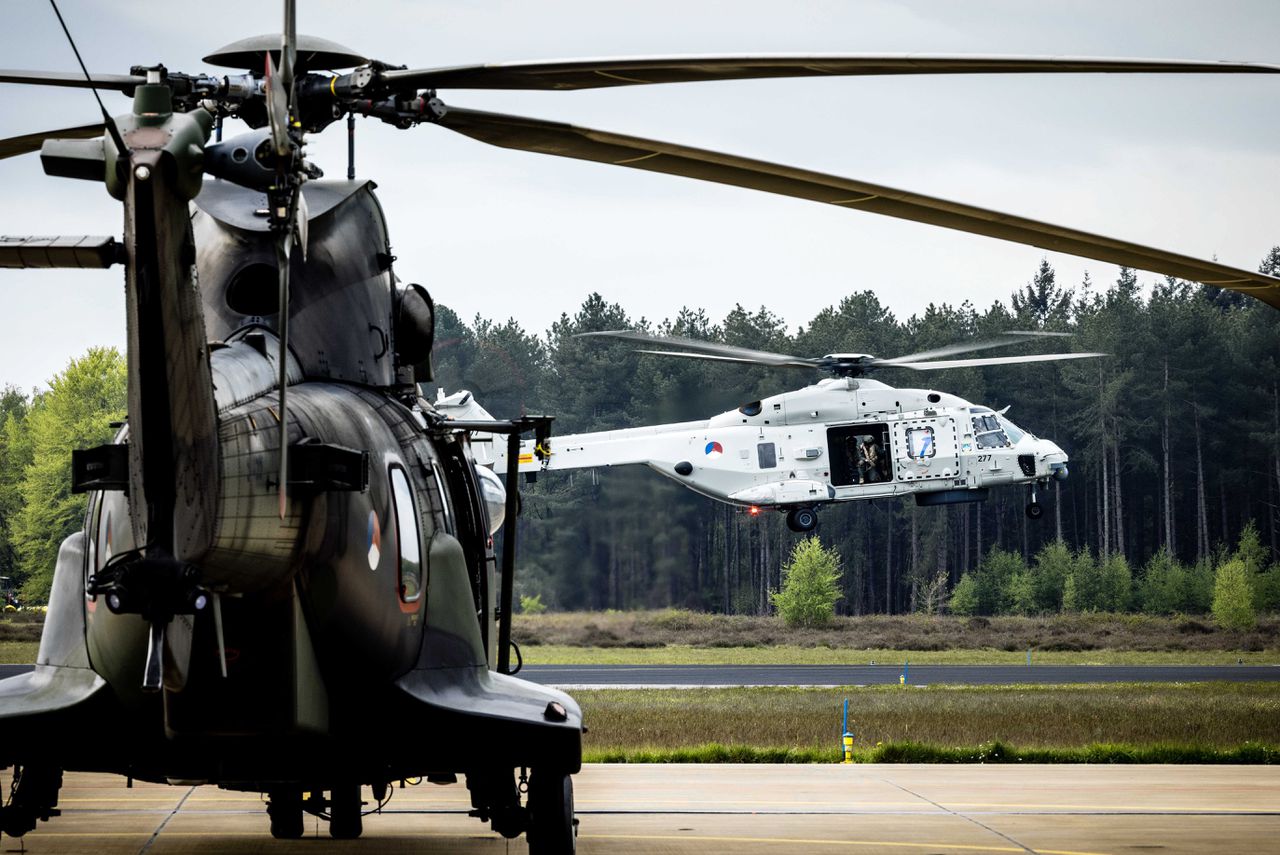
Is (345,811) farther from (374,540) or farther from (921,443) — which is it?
(921,443)

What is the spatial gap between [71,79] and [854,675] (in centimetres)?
3490

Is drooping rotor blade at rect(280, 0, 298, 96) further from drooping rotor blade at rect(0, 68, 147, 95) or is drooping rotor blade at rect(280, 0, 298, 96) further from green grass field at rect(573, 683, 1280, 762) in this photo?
green grass field at rect(573, 683, 1280, 762)

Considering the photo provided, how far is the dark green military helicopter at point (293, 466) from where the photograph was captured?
18.2 ft

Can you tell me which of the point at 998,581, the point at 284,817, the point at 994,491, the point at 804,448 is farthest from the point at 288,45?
the point at 994,491

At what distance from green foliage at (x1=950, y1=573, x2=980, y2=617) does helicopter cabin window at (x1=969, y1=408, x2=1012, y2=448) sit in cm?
2779

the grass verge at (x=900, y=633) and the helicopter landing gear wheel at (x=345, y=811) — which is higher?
the helicopter landing gear wheel at (x=345, y=811)

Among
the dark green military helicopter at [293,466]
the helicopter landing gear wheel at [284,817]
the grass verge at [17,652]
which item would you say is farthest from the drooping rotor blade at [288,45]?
the grass verge at [17,652]

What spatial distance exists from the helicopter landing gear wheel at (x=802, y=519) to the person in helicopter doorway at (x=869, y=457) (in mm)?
1521

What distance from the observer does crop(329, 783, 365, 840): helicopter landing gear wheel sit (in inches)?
347

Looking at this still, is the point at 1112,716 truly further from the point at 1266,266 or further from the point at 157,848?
the point at 1266,266

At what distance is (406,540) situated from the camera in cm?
771

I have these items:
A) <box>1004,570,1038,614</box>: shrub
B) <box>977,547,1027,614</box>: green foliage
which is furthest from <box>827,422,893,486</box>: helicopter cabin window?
<box>977,547,1027,614</box>: green foliage

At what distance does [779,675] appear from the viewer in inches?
1556

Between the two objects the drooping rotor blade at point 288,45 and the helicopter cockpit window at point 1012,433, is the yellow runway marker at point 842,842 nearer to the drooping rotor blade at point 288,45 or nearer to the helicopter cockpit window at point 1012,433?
the drooping rotor blade at point 288,45
